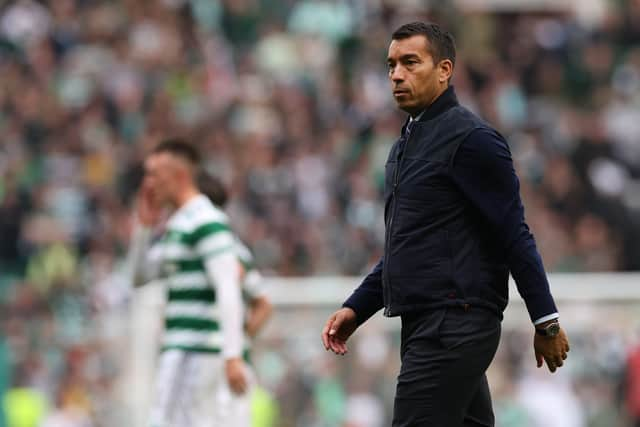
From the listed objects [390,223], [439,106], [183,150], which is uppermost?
[439,106]

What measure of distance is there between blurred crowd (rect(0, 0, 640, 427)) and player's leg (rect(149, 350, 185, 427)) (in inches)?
170

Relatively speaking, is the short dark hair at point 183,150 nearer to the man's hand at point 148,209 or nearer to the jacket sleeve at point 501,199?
the man's hand at point 148,209

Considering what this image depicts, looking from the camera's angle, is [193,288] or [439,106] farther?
[193,288]

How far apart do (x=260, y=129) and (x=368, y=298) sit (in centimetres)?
1093

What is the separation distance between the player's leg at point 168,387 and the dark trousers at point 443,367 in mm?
2630

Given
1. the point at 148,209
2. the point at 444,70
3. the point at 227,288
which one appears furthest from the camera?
the point at 148,209

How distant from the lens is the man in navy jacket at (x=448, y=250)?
221 inches

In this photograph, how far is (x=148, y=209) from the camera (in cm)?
896

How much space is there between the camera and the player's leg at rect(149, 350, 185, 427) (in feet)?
26.7

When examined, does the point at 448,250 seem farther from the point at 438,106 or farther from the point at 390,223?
the point at 438,106

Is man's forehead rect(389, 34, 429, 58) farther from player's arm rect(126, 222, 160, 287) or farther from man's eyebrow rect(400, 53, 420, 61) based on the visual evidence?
player's arm rect(126, 222, 160, 287)

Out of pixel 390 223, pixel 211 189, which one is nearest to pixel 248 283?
pixel 211 189

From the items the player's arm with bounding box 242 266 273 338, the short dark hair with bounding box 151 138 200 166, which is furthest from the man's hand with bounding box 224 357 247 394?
the short dark hair with bounding box 151 138 200 166

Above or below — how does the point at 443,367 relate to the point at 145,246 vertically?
below
